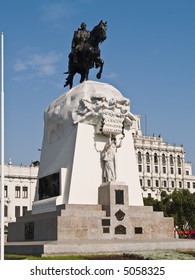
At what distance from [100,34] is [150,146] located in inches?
2374

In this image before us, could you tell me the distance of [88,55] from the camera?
85.6 feet

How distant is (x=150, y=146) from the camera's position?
8481cm

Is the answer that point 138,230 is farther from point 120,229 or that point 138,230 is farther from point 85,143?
point 85,143

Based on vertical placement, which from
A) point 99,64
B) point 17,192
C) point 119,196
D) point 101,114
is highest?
point 99,64

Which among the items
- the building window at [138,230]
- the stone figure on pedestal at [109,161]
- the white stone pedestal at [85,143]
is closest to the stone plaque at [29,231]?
the white stone pedestal at [85,143]

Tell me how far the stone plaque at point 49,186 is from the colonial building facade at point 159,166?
58.2 meters

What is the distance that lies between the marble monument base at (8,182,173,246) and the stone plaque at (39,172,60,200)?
1258 mm

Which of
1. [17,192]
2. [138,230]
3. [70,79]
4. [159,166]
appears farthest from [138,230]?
[159,166]

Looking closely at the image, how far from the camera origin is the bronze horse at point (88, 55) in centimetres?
2572

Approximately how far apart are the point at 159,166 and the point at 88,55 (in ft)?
201

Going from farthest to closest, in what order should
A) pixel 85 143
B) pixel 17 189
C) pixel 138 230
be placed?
pixel 17 189 < pixel 85 143 < pixel 138 230
